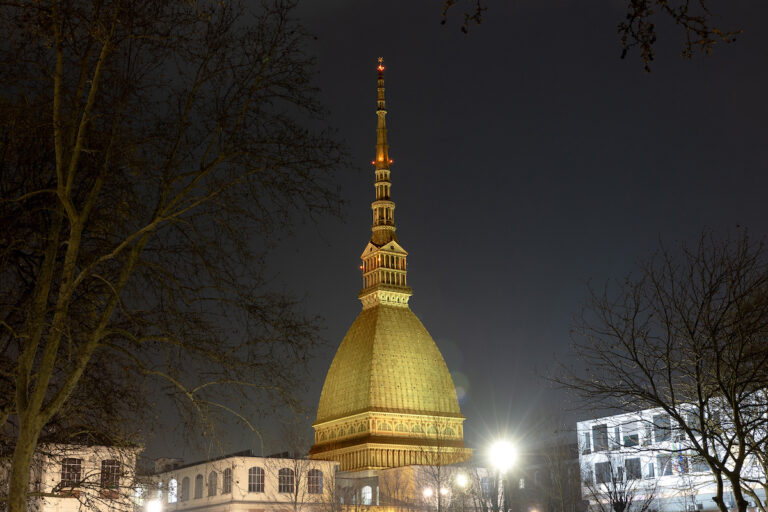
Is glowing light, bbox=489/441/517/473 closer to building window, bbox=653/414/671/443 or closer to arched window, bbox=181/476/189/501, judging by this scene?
building window, bbox=653/414/671/443

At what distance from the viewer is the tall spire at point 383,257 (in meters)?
135

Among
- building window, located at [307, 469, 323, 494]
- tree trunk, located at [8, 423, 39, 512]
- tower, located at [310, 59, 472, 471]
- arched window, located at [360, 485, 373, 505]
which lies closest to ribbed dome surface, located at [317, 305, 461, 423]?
tower, located at [310, 59, 472, 471]

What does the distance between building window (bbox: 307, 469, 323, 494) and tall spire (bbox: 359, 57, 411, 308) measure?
3924cm

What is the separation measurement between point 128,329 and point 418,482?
90.2m

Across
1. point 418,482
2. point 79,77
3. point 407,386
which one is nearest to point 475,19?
point 79,77

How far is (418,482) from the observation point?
328 ft

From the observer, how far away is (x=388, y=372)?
415ft

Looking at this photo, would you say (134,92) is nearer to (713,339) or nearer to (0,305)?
(0,305)

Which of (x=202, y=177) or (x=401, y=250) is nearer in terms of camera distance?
(x=202, y=177)

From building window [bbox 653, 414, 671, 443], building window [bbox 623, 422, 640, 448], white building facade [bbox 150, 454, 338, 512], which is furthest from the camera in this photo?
white building facade [bbox 150, 454, 338, 512]

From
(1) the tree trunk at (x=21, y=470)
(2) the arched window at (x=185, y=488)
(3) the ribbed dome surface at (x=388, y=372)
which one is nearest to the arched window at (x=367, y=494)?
(3) the ribbed dome surface at (x=388, y=372)

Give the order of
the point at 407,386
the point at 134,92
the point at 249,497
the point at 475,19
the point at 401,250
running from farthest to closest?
the point at 401,250, the point at 407,386, the point at 249,497, the point at 134,92, the point at 475,19

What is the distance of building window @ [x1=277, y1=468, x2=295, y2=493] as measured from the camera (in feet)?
310

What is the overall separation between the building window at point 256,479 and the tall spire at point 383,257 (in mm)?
45933
